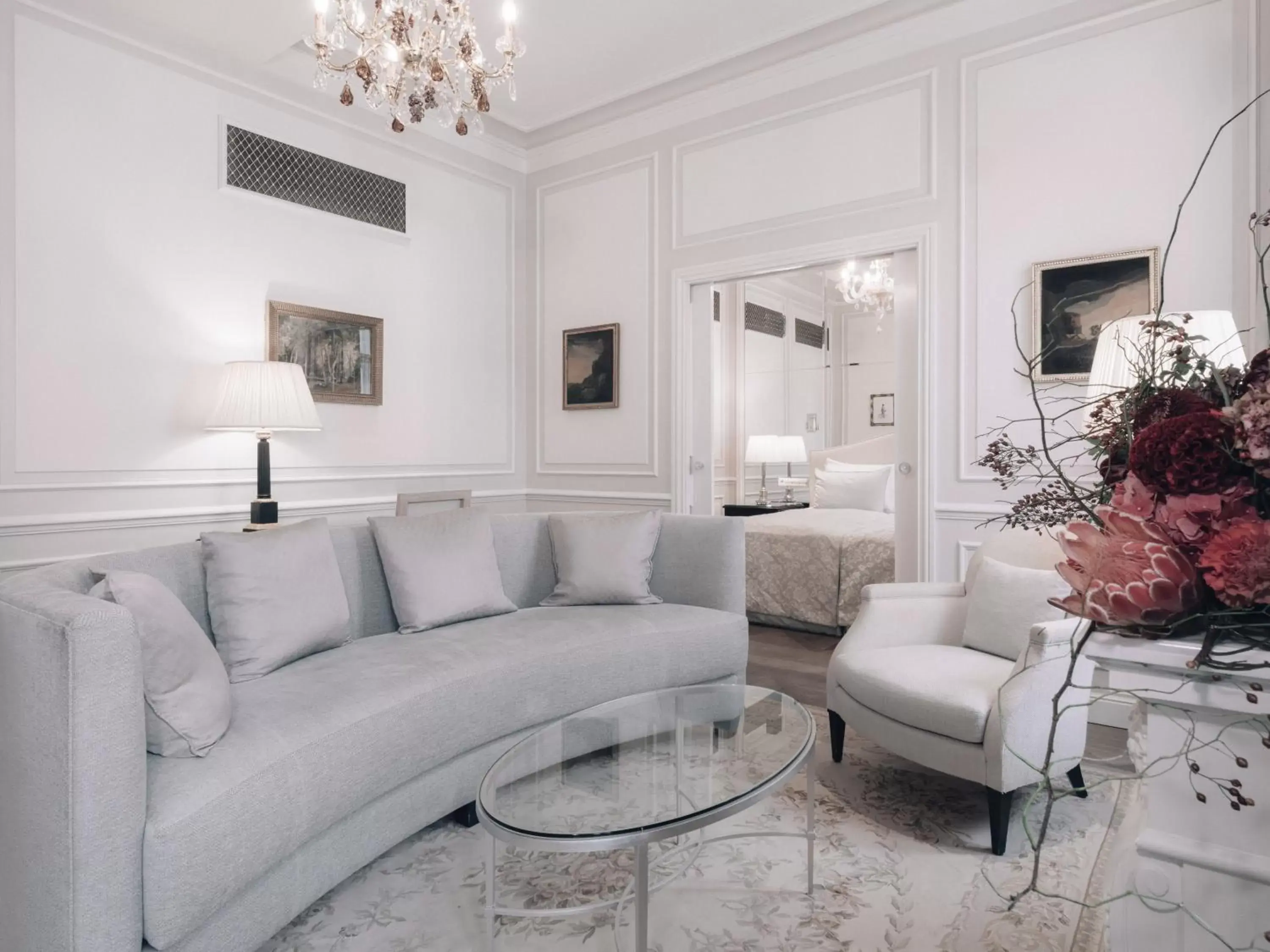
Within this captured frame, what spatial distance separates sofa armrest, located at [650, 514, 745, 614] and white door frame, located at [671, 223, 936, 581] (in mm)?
1023

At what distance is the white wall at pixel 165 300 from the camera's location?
9.70ft

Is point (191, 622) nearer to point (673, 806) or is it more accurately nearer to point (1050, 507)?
point (673, 806)

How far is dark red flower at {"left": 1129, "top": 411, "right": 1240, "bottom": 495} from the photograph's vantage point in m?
0.61

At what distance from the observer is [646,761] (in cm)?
168

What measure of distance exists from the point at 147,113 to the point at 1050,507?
3.90 meters

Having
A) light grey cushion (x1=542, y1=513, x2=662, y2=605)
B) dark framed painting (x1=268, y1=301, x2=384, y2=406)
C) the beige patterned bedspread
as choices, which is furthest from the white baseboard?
dark framed painting (x1=268, y1=301, x2=384, y2=406)

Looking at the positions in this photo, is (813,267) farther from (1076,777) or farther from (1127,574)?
(1127,574)

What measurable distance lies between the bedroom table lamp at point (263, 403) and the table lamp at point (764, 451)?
3796 mm

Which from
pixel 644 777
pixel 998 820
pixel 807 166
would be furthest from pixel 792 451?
pixel 644 777

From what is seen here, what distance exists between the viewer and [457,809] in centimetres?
218

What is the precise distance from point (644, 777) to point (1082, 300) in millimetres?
2744

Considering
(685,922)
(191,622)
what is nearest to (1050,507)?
(685,922)

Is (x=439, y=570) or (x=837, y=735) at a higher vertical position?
(x=439, y=570)

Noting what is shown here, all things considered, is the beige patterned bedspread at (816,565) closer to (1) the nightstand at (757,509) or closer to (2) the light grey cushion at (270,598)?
(1) the nightstand at (757,509)
